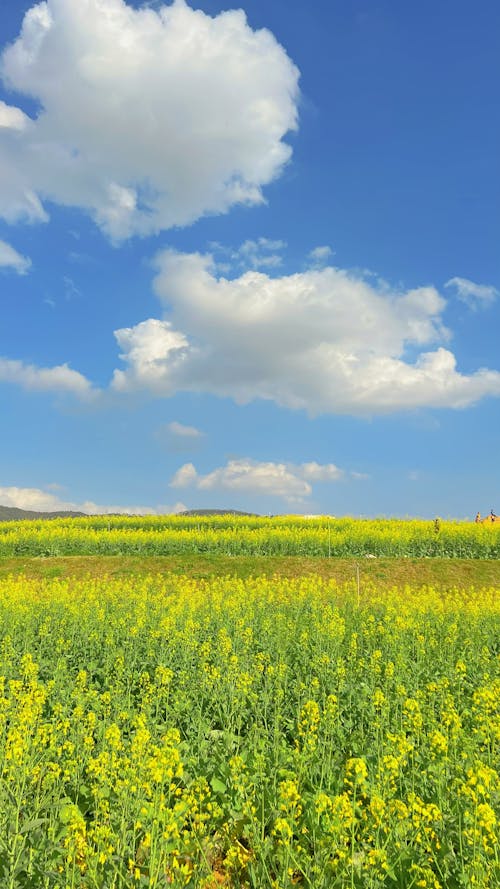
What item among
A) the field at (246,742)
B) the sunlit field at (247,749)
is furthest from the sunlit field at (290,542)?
the sunlit field at (247,749)

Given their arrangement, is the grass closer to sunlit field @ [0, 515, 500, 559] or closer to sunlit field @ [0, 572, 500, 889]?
sunlit field @ [0, 515, 500, 559]

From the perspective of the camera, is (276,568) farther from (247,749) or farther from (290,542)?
(247,749)

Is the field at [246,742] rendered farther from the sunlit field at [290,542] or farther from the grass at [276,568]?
the sunlit field at [290,542]

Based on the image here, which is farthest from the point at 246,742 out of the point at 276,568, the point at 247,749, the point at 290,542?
the point at 290,542

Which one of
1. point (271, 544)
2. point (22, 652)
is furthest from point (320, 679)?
point (271, 544)

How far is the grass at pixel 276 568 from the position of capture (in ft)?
78.7

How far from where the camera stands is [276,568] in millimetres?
24469

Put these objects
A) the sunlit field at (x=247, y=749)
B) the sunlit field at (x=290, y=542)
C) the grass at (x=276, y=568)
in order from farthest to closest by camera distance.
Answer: the sunlit field at (x=290, y=542)
the grass at (x=276, y=568)
the sunlit field at (x=247, y=749)

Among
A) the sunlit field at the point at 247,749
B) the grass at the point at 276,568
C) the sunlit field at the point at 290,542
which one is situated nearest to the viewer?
the sunlit field at the point at 247,749

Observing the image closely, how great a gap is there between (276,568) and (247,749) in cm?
1852

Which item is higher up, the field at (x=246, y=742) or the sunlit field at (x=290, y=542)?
the sunlit field at (x=290, y=542)

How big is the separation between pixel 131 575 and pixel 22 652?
13.3 meters

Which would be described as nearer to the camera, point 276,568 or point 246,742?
point 246,742

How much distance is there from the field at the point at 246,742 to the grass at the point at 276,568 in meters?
4.40
